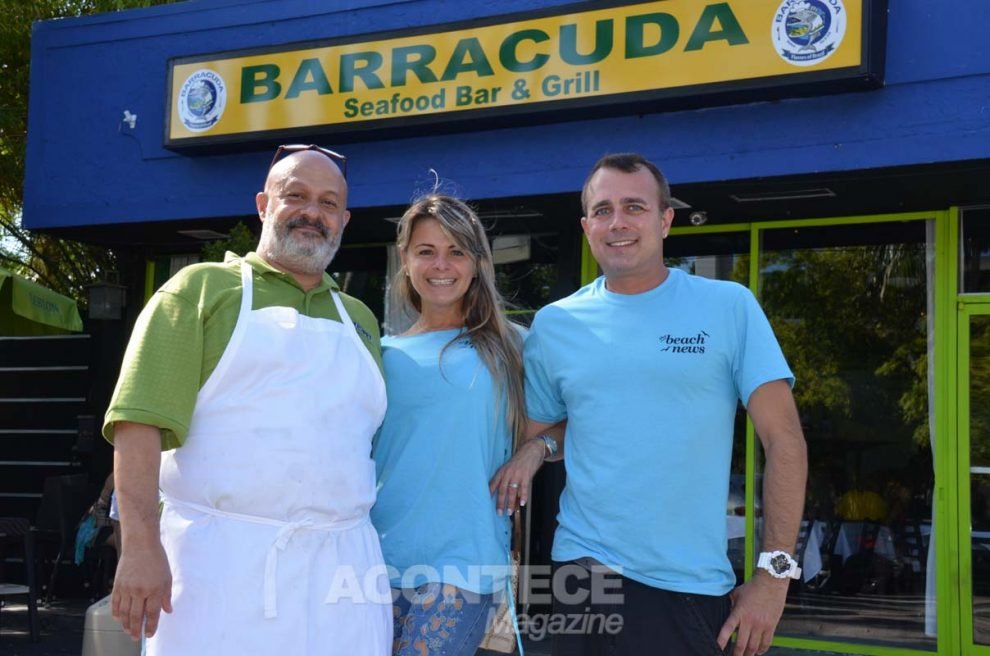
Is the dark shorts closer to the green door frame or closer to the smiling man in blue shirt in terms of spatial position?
the smiling man in blue shirt

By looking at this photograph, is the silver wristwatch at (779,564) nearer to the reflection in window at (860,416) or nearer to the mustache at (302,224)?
the mustache at (302,224)

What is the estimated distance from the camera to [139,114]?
8312 mm

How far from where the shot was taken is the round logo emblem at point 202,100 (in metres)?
7.75

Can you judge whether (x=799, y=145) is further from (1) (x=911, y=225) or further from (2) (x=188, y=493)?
(2) (x=188, y=493)

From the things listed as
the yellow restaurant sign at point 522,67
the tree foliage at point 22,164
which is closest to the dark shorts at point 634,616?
the yellow restaurant sign at point 522,67

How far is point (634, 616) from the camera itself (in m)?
2.73

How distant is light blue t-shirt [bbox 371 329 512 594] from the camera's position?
2.95 metres

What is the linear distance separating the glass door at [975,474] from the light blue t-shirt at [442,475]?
456 cm

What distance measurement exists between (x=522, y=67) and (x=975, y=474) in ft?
12.3

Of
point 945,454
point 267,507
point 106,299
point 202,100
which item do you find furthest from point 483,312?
point 106,299

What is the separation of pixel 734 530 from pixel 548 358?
4747mm

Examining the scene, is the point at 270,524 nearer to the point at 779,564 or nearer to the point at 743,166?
the point at 779,564

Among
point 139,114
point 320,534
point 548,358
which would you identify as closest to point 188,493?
point 320,534

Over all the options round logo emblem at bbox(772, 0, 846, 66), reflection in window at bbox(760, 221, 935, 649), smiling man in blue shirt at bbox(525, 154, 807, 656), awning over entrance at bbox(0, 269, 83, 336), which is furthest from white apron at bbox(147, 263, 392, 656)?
awning over entrance at bbox(0, 269, 83, 336)
